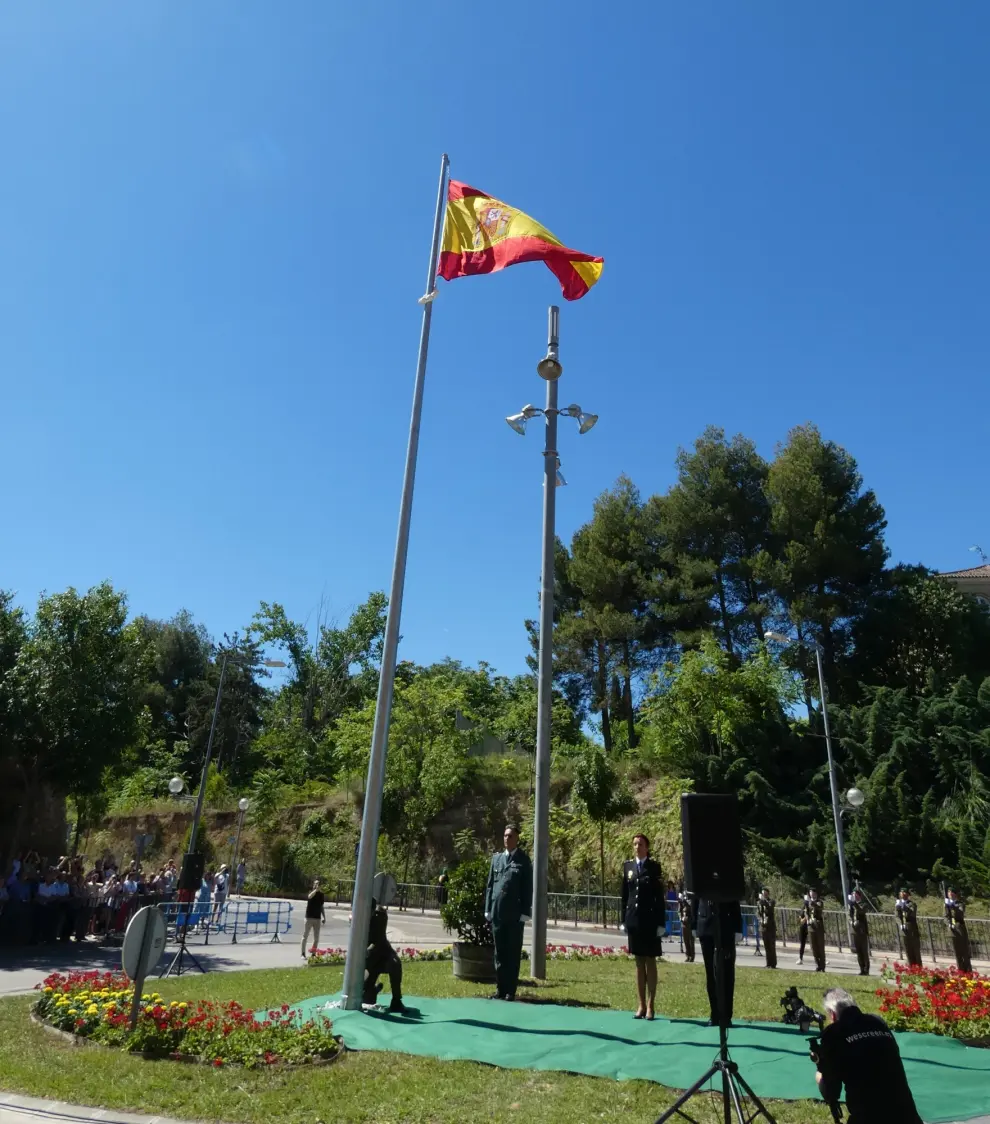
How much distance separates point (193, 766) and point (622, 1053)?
58094 mm

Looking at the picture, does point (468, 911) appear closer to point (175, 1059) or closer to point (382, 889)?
point (382, 889)

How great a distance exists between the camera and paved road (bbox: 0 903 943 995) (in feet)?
45.7

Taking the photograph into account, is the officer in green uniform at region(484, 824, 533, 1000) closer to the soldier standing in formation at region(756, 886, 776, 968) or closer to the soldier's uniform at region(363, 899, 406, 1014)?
the soldier's uniform at region(363, 899, 406, 1014)

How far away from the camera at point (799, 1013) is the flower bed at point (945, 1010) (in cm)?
133

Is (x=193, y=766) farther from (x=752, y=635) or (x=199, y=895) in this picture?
(x=752, y=635)

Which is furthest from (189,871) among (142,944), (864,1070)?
(864,1070)

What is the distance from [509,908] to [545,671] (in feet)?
14.7

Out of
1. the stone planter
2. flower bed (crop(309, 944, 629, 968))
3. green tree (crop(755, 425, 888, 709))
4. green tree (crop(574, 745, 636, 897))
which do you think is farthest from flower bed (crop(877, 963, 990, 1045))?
green tree (crop(755, 425, 888, 709))

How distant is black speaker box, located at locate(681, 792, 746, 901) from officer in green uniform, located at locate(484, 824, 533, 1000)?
12.1 ft

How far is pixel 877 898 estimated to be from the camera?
1095 inches

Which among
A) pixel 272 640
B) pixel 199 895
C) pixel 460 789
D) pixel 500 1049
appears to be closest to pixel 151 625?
pixel 272 640

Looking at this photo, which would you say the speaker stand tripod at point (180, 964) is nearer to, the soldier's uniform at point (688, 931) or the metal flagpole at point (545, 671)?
the metal flagpole at point (545, 671)

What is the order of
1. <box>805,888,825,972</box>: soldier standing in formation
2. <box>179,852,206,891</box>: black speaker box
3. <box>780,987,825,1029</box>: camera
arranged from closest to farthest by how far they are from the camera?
<box>780,987,825,1029</box>: camera → <box>805,888,825,972</box>: soldier standing in formation → <box>179,852,206,891</box>: black speaker box

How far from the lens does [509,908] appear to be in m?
9.59
